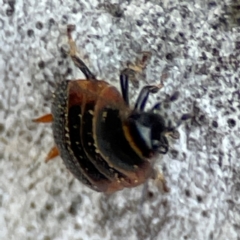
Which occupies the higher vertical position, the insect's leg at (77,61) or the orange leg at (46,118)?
the insect's leg at (77,61)

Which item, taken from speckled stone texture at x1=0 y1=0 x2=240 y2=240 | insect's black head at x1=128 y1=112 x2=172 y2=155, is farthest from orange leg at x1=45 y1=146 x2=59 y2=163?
insect's black head at x1=128 y1=112 x2=172 y2=155

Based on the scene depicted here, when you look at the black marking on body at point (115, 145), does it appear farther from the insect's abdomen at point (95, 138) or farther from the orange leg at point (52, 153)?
the orange leg at point (52, 153)

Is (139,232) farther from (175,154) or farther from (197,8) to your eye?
(197,8)

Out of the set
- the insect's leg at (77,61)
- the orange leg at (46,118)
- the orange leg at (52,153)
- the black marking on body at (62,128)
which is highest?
the insect's leg at (77,61)

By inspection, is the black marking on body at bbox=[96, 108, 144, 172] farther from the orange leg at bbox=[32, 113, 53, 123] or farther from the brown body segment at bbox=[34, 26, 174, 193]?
the orange leg at bbox=[32, 113, 53, 123]

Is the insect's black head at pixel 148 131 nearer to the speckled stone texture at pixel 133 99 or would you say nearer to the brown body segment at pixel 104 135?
the brown body segment at pixel 104 135

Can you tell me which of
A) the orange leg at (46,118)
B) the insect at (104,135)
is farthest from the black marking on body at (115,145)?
the orange leg at (46,118)

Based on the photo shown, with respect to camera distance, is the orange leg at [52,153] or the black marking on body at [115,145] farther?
the orange leg at [52,153]
